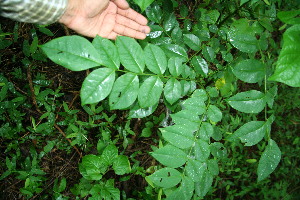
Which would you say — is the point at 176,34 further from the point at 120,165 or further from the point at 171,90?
the point at 120,165

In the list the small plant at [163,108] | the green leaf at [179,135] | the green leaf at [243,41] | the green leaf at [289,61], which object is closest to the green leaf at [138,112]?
the small plant at [163,108]

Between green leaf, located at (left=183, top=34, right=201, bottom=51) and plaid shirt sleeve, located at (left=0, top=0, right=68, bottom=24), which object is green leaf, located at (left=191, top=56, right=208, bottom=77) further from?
plaid shirt sleeve, located at (left=0, top=0, right=68, bottom=24)

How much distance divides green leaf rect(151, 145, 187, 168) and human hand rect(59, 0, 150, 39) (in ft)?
2.19

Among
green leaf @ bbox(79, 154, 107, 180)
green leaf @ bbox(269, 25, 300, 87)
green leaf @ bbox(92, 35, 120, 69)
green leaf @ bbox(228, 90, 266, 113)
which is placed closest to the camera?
green leaf @ bbox(269, 25, 300, 87)

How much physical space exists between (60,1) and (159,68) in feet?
1.95

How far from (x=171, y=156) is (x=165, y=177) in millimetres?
102

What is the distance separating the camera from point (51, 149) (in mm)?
2105

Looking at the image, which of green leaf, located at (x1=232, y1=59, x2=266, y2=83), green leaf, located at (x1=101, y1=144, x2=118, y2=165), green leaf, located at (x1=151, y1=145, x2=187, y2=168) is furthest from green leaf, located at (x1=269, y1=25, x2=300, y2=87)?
green leaf, located at (x1=101, y1=144, x2=118, y2=165)

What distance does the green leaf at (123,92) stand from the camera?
104cm

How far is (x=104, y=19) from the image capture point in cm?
152

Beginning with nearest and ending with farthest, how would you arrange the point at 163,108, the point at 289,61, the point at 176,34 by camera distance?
the point at 289,61, the point at 176,34, the point at 163,108

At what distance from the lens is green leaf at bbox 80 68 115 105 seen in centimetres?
96

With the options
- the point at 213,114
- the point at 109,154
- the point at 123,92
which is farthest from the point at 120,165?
the point at 123,92

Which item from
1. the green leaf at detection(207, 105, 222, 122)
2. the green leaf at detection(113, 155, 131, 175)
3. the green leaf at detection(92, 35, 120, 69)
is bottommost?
the green leaf at detection(113, 155, 131, 175)
